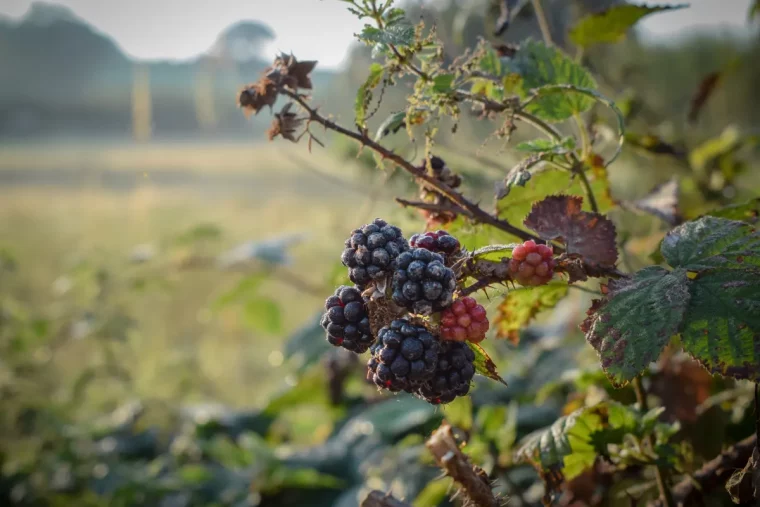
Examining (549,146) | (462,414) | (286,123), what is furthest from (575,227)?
(462,414)

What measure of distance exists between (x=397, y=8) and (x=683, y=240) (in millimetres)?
358

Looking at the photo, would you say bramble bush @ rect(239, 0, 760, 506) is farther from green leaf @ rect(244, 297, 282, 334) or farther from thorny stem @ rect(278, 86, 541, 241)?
green leaf @ rect(244, 297, 282, 334)

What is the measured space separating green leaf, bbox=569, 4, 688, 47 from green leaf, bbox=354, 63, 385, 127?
39cm

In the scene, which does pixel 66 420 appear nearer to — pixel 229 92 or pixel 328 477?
pixel 328 477

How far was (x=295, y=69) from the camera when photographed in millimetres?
618

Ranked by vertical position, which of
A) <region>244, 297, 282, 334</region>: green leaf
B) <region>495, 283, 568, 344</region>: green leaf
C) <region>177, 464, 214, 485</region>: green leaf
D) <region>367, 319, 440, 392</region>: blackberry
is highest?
<region>367, 319, 440, 392</region>: blackberry

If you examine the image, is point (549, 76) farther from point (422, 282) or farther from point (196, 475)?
point (196, 475)

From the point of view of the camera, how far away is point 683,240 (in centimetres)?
54

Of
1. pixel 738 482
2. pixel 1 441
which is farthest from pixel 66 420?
pixel 738 482

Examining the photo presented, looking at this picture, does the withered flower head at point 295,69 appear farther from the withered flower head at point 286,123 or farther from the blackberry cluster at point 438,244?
the blackberry cluster at point 438,244

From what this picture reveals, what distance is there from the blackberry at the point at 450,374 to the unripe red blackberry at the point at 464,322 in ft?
0.04

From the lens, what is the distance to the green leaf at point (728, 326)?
457mm

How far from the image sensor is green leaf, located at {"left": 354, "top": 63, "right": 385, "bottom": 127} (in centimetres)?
59

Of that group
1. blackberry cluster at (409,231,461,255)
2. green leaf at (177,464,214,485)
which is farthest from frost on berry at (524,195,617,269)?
green leaf at (177,464,214,485)
